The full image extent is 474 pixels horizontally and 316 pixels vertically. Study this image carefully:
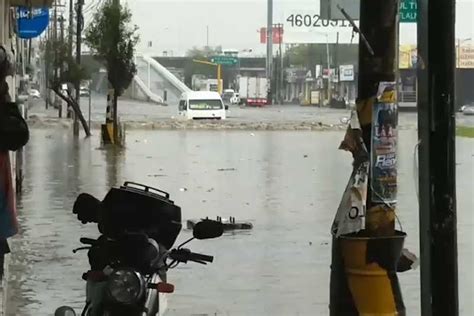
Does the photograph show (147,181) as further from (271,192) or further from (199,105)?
(199,105)

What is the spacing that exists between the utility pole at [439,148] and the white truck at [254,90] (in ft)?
258

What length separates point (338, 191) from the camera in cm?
1872

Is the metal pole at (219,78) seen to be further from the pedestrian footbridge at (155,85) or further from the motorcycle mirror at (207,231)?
the motorcycle mirror at (207,231)

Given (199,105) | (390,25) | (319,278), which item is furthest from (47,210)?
(199,105)

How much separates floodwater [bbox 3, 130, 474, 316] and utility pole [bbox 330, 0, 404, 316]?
2.66ft

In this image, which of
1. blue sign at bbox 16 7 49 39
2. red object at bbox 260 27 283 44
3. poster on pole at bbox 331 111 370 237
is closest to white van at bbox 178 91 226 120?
red object at bbox 260 27 283 44

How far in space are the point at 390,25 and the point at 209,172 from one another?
55.0 feet

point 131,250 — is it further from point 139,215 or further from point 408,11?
point 408,11

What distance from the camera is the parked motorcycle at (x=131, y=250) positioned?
4.38 meters

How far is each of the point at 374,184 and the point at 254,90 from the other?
7944cm

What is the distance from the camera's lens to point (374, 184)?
19.0ft

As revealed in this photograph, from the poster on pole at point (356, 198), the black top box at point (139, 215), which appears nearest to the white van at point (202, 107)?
the poster on pole at point (356, 198)

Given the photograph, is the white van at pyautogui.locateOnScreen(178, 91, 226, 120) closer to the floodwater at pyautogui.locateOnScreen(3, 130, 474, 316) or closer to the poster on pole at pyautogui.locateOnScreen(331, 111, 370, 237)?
the floodwater at pyautogui.locateOnScreen(3, 130, 474, 316)

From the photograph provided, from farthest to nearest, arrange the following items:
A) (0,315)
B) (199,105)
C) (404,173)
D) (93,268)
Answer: (199,105), (404,173), (0,315), (93,268)
